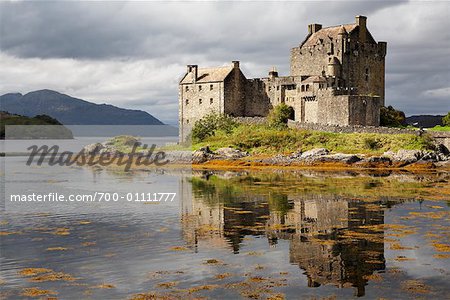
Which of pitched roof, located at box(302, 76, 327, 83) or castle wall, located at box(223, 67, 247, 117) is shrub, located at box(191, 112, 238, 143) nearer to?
castle wall, located at box(223, 67, 247, 117)

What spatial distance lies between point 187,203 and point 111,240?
11666mm

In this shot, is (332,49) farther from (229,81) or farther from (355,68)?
(229,81)

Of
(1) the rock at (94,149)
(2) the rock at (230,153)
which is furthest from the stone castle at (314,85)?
(1) the rock at (94,149)

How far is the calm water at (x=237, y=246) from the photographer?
18109 millimetres

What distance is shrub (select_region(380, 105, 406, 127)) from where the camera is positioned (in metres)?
70.1

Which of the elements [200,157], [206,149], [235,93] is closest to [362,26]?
[235,93]

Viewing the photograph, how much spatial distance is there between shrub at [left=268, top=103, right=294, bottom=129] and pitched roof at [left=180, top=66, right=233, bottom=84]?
29.2ft

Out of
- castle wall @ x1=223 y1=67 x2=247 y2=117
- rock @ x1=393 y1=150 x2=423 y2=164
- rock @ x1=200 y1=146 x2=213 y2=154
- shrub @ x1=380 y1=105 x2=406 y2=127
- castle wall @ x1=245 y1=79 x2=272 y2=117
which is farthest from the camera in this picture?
castle wall @ x1=223 y1=67 x2=247 y2=117

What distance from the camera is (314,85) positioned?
6819cm

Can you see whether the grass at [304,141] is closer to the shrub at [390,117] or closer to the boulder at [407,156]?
the boulder at [407,156]

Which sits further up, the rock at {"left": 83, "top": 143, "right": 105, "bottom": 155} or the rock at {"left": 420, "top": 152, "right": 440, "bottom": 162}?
the rock at {"left": 83, "top": 143, "right": 105, "bottom": 155}

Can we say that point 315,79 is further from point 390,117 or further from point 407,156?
point 407,156

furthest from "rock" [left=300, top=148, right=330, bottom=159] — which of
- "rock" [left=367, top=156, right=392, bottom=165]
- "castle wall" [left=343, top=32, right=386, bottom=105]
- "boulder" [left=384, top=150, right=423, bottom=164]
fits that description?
"castle wall" [left=343, top=32, right=386, bottom=105]

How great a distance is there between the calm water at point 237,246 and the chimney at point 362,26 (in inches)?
1354
